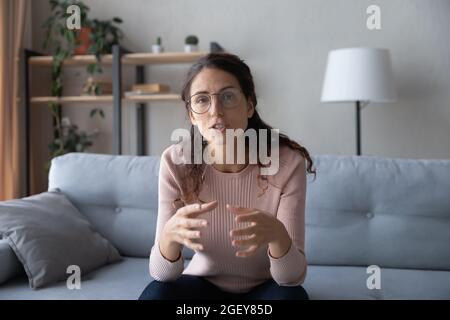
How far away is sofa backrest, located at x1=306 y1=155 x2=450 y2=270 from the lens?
1547 mm

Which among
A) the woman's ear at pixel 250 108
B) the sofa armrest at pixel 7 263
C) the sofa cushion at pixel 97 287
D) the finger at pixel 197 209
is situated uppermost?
the woman's ear at pixel 250 108

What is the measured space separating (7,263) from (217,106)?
0.81 meters

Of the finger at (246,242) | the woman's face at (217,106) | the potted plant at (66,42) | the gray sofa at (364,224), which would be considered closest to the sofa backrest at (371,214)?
the gray sofa at (364,224)

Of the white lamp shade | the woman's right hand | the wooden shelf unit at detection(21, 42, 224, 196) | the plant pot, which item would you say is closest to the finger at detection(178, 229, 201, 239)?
the woman's right hand

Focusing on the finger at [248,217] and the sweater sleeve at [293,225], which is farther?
the sweater sleeve at [293,225]

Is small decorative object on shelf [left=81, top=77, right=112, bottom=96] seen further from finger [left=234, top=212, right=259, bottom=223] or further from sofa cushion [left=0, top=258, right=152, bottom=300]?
finger [left=234, top=212, right=259, bottom=223]

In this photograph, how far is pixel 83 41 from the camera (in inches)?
109

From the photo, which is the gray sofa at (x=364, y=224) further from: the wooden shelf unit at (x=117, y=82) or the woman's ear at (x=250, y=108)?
the wooden shelf unit at (x=117, y=82)

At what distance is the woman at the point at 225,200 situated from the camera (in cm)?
103

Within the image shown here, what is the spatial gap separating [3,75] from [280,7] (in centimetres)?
158

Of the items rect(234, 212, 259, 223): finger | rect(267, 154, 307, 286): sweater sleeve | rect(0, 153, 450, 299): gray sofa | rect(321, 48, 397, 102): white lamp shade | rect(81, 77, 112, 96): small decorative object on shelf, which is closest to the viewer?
rect(234, 212, 259, 223): finger

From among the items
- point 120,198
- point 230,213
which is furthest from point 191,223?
point 120,198

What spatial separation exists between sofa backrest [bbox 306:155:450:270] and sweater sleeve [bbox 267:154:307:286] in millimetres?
509
